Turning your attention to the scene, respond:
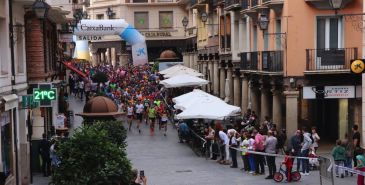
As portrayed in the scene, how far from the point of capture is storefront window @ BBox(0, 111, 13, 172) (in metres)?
19.5

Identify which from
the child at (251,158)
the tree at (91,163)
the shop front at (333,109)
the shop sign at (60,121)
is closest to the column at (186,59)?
the shop front at (333,109)

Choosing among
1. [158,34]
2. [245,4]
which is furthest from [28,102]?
[158,34]

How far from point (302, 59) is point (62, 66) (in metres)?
13.5

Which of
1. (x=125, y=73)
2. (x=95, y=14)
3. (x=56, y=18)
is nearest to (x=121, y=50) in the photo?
(x=95, y=14)

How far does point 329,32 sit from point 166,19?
44.1m

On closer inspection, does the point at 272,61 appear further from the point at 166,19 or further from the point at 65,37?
the point at 166,19

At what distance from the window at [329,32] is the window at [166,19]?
43586 millimetres

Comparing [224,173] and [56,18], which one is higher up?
[56,18]

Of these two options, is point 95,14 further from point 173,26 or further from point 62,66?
point 62,66

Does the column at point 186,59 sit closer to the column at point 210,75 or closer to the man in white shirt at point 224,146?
the column at point 210,75

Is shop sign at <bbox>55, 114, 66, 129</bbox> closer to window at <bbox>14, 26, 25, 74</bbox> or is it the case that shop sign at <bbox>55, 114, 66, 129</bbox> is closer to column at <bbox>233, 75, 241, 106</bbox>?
window at <bbox>14, 26, 25, 74</bbox>

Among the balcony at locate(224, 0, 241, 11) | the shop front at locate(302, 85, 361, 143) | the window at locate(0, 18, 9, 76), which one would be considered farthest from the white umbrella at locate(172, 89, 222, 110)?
the window at locate(0, 18, 9, 76)

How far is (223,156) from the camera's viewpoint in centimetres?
2658

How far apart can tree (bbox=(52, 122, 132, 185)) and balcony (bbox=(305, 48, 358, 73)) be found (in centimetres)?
1622
